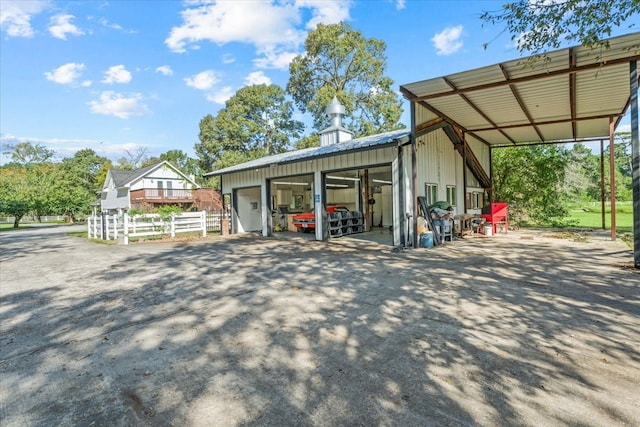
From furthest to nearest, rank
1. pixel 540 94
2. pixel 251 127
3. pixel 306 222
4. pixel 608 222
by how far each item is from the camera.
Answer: pixel 251 127, pixel 608 222, pixel 306 222, pixel 540 94

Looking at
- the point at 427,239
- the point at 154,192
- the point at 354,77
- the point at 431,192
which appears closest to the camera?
the point at 427,239

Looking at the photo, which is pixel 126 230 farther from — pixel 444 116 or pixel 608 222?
pixel 608 222

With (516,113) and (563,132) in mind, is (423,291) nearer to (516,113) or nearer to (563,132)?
(516,113)

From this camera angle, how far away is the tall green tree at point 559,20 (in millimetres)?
4418

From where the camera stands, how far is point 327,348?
313 centimetres

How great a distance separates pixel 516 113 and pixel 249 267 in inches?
406

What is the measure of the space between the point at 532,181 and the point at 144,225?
63.4ft

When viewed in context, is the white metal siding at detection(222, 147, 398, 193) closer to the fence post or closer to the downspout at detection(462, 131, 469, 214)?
the fence post

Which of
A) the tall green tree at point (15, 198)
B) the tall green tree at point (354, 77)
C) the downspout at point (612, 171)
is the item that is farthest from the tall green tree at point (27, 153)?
the downspout at point (612, 171)

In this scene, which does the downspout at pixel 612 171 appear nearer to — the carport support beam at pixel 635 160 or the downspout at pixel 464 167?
the carport support beam at pixel 635 160

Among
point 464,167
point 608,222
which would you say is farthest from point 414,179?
point 608,222

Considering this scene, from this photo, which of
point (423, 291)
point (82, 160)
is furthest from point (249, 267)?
point (82, 160)

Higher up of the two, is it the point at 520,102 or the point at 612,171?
the point at 520,102

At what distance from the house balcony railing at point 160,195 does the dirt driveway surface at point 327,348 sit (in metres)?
25.6
